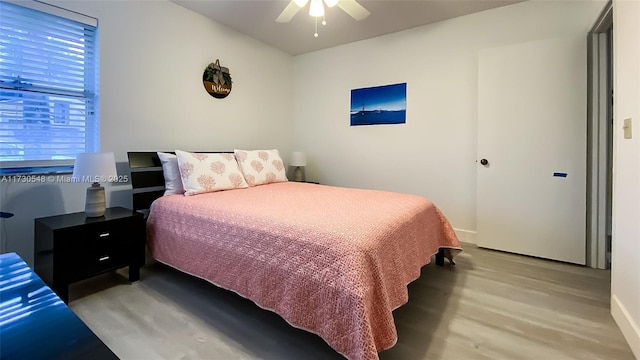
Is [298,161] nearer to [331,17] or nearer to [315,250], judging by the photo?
[331,17]

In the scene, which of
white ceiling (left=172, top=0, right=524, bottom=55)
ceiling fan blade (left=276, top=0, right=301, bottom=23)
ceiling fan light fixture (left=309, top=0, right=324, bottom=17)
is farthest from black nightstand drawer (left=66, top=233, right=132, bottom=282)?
white ceiling (left=172, top=0, right=524, bottom=55)

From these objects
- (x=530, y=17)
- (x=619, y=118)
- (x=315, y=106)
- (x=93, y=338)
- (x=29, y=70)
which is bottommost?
(x=93, y=338)

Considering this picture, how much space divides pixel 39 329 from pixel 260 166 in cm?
241

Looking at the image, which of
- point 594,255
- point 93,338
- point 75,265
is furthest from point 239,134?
point 594,255

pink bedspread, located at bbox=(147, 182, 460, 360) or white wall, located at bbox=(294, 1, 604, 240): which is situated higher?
white wall, located at bbox=(294, 1, 604, 240)

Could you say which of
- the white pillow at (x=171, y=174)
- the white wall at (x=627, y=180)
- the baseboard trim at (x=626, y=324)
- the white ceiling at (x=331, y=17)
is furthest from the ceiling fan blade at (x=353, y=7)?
the baseboard trim at (x=626, y=324)

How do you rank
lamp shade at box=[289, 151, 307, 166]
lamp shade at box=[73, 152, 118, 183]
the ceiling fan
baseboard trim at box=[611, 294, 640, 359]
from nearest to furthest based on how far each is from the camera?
baseboard trim at box=[611, 294, 640, 359], lamp shade at box=[73, 152, 118, 183], the ceiling fan, lamp shade at box=[289, 151, 307, 166]

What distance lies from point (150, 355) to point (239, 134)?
2679mm

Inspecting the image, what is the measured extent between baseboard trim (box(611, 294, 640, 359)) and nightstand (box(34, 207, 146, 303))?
3050 millimetres

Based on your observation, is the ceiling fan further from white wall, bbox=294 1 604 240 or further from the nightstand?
the nightstand

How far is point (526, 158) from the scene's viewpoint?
2824 millimetres

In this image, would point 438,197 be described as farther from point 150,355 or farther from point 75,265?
point 75,265

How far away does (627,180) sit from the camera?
162cm

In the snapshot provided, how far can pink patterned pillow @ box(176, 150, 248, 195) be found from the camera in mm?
2539
